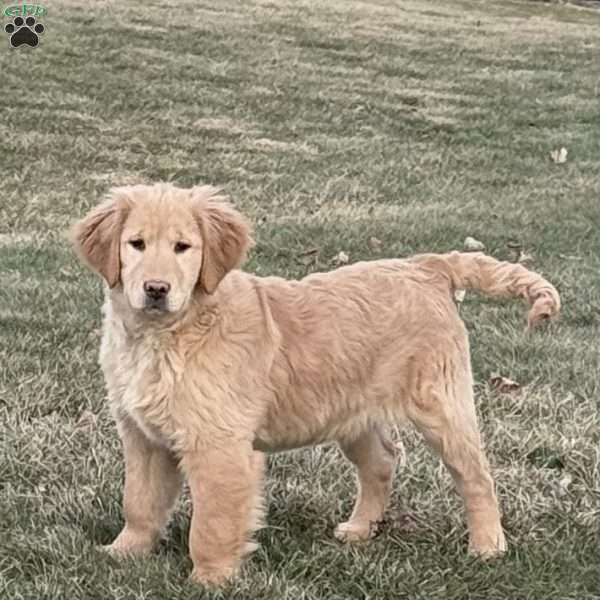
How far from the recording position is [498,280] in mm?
4066

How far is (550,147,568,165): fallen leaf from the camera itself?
551 inches

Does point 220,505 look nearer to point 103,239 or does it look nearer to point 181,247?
point 181,247

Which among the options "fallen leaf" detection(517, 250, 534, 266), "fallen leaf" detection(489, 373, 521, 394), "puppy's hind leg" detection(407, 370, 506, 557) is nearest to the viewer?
"puppy's hind leg" detection(407, 370, 506, 557)

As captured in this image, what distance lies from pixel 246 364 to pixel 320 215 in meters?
6.44

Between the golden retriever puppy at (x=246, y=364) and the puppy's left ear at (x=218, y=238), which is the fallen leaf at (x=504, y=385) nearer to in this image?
the golden retriever puppy at (x=246, y=364)

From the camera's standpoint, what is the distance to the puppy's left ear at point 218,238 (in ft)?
11.6

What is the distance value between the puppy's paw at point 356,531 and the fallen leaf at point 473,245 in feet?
16.0

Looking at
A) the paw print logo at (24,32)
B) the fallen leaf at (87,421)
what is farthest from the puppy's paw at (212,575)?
the paw print logo at (24,32)

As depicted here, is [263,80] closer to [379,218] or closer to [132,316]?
[379,218]

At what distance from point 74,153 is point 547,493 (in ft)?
32.8

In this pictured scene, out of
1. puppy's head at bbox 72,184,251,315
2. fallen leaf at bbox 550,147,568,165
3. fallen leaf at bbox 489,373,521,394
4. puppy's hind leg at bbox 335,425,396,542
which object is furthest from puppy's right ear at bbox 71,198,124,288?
fallen leaf at bbox 550,147,568,165

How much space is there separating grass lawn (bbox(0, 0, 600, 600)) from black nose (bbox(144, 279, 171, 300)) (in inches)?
34.8

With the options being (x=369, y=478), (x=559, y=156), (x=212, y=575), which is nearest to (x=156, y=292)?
(x=212, y=575)

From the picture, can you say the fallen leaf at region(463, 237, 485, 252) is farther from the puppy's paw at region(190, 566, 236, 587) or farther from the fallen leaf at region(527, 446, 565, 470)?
the puppy's paw at region(190, 566, 236, 587)
